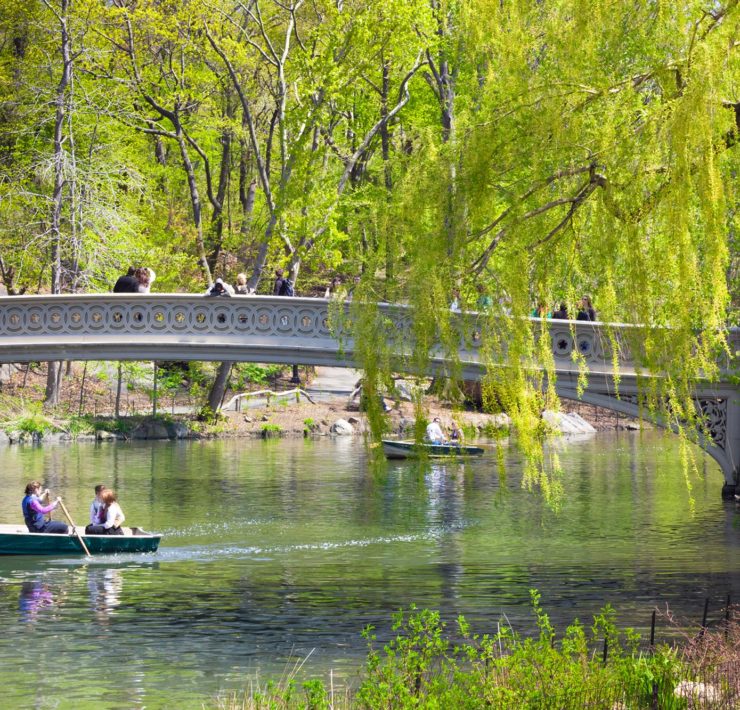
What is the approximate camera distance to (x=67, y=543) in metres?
23.6

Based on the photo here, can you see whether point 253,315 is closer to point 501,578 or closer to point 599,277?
point 501,578

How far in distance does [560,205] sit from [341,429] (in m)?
34.6

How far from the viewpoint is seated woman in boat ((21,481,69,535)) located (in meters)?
23.3

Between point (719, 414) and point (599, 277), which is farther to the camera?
point (719, 414)

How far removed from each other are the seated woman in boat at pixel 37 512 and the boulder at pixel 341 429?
24.9m

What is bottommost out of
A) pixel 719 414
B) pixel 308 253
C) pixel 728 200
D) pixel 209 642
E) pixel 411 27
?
pixel 209 642

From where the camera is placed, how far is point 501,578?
20.9m

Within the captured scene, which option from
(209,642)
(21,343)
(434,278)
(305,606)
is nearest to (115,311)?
(21,343)

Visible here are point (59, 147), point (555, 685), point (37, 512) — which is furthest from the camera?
point (59, 147)

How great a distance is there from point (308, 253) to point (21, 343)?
16.0 metres

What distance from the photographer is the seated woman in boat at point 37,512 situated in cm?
2331

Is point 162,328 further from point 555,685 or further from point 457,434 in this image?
point 555,685

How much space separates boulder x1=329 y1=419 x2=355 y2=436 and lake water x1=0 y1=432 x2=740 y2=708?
9.98 m

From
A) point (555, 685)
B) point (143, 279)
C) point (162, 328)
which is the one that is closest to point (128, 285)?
point (143, 279)
